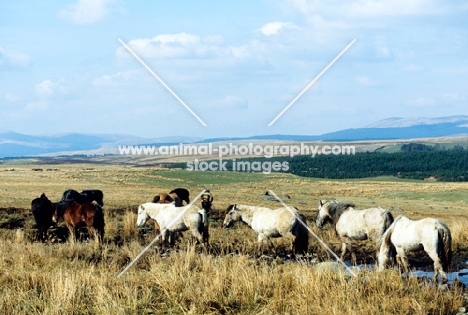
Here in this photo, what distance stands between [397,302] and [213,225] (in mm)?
12444

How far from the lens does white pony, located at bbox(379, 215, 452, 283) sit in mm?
10266

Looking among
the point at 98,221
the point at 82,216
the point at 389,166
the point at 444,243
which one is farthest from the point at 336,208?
the point at 389,166

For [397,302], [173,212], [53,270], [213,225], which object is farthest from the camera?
[213,225]

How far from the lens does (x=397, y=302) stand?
7.47 meters

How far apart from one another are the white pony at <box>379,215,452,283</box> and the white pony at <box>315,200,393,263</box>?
4.83 feet

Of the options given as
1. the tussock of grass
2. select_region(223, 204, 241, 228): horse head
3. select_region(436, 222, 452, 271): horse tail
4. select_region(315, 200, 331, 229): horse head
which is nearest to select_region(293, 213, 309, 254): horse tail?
select_region(315, 200, 331, 229): horse head

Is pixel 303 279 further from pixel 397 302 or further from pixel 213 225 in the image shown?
pixel 213 225

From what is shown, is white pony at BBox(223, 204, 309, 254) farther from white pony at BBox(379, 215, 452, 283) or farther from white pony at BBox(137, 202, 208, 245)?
white pony at BBox(379, 215, 452, 283)

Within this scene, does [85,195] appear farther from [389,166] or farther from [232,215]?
[389,166]

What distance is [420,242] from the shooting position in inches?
415

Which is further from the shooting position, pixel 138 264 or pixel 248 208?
pixel 248 208

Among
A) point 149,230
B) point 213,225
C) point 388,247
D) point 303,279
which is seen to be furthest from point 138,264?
point 213,225

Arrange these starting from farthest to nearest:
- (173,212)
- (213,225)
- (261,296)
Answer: (213,225) → (173,212) → (261,296)

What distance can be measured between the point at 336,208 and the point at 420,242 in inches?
169
